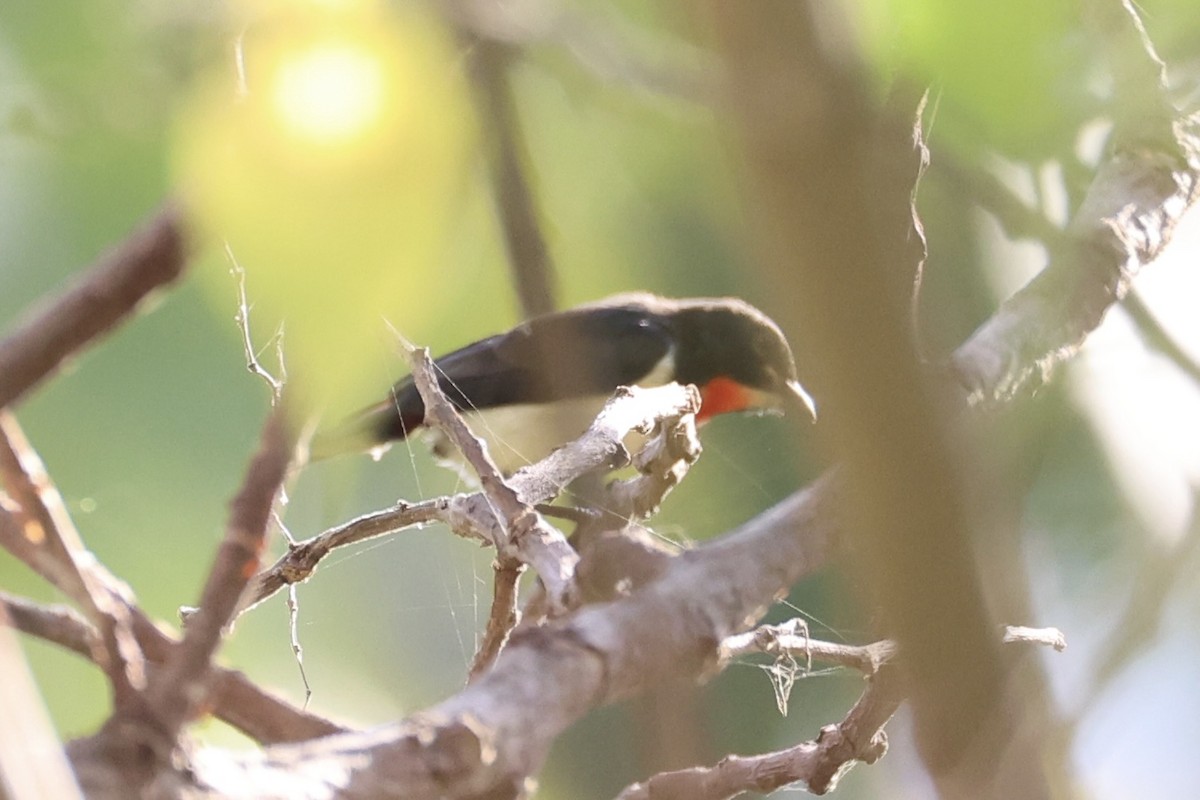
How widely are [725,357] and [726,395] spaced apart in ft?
0.27

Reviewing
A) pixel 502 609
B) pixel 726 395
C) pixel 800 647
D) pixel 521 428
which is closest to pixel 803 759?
pixel 800 647

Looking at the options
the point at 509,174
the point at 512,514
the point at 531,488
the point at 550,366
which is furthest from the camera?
the point at 550,366

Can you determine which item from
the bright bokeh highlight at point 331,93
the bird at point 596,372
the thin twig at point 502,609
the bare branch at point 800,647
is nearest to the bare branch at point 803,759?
the bare branch at point 800,647

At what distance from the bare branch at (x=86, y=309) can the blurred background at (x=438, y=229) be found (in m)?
0.01

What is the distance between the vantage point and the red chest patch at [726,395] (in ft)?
7.94

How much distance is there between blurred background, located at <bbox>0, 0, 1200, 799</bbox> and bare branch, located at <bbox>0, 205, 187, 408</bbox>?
1 cm

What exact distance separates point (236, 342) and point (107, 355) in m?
0.13

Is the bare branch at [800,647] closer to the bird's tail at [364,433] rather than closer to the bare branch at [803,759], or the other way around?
the bare branch at [803,759]

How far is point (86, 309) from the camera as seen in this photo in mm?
358

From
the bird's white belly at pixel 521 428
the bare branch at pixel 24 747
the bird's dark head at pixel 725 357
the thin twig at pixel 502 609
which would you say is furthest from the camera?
the bird's dark head at pixel 725 357

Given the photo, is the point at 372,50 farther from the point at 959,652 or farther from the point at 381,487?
the point at 381,487

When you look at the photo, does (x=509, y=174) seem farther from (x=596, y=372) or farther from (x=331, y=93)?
(x=596, y=372)

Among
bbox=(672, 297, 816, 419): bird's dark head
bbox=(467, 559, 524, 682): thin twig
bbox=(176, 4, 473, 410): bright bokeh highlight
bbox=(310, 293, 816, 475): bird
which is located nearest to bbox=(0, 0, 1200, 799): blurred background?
bbox=(176, 4, 473, 410): bright bokeh highlight

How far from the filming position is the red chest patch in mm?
2420
